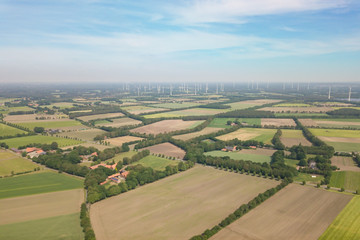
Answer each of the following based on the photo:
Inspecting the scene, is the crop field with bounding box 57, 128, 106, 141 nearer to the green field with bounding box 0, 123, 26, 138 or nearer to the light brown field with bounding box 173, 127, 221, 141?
the green field with bounding box 0, 123, 26, 138

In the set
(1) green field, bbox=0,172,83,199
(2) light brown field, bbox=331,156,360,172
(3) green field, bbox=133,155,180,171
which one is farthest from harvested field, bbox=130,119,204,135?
(2) light brown field, bbox=331,156,360,172

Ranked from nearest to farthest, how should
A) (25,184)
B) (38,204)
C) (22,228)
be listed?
1. (22,228)
2. (38,204)
3. (25,184)

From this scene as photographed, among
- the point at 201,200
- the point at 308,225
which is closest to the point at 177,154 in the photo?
the point at 201,200

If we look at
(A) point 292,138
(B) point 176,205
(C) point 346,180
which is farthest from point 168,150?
(C) point 346,180

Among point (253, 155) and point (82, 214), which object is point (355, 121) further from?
point (82, 214)

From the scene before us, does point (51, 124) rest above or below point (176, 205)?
above

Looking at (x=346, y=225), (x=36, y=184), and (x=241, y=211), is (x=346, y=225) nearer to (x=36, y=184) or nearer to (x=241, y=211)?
(x=241, y=211)
